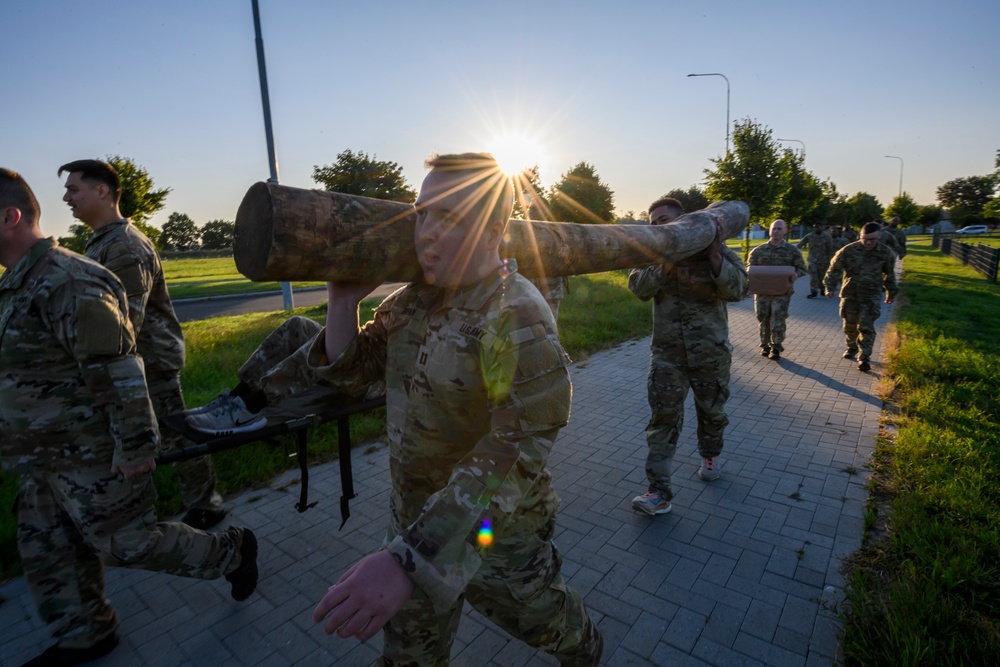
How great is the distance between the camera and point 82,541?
267cm

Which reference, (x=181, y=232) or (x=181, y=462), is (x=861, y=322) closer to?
(x=181, y=462)

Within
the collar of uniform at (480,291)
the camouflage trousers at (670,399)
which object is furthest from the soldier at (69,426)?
the camouflage trousers at (670,399)

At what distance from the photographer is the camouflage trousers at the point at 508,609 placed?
1859 mm

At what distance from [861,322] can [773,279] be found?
86.7 inches

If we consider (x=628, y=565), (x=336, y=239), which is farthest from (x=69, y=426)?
(x=628, y=565)

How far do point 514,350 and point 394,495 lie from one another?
2.96 feet

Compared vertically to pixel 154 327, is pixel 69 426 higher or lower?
lower

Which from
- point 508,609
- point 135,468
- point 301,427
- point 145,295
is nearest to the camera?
point 508,609

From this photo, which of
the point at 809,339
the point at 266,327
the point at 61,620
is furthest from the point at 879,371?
the point at 266,327

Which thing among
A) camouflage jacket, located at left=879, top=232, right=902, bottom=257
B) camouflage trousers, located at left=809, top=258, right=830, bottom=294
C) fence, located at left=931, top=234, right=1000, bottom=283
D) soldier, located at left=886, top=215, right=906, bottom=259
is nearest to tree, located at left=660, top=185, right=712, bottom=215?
camouflage jacket, located at left=879, top=232, right=902, bottom=257

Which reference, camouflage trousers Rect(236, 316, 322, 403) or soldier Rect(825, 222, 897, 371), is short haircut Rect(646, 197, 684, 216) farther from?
soldier Rect(825, 222, 897, 371)

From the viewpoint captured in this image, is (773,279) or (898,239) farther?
(898,239)

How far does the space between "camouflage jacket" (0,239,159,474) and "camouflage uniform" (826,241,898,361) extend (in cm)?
926

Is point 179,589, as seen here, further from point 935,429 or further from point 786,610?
point 935,429
